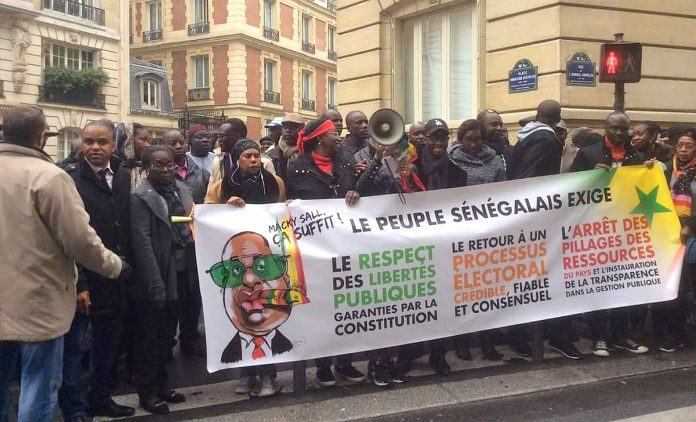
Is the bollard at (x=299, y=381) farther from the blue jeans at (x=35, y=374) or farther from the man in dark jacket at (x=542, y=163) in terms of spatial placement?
the man in dark jacket at (x=542, y=163)

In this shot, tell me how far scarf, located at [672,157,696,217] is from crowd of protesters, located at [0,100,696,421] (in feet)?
0.04

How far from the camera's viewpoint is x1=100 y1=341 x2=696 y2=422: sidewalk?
14.6 ft

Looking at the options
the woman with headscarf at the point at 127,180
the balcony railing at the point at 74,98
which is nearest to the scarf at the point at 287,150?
the woman with headscarf at the point at 127,180

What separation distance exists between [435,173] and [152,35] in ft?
132

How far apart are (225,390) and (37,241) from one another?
2097 mm

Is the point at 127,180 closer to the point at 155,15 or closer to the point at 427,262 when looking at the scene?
the point at 427,262

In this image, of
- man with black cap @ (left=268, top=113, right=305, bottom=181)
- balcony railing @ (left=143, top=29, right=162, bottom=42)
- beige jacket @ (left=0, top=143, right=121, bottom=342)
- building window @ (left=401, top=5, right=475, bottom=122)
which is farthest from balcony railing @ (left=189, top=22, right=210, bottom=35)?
beige jacket @ (left=0, top=143, right=121, bottom=342)

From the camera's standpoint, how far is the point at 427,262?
4.86m

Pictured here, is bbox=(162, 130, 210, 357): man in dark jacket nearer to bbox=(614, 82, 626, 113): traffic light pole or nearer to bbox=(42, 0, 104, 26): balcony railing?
bbox=(614, 82, 626, 113): traffic light pole

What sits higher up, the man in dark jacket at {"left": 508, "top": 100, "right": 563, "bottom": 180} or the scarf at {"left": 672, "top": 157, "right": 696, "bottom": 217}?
the man in dark jacket at {"left": 508, "top": 100, "right": 563, "bottom": 180}


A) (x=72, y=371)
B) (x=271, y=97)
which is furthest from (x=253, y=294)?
(x=271, y=97)

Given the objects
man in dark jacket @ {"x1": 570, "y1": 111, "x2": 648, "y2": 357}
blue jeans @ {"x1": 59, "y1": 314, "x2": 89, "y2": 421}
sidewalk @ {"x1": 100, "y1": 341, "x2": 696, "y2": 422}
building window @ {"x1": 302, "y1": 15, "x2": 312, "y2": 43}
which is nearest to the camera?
blue jeans @ {"x1": 59, "y1": 314, "x2": 89, "y2": 421}

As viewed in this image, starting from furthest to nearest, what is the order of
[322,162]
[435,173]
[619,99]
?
Result: [619,99]
[435,173]
[322,162]

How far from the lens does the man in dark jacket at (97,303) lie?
397cm
